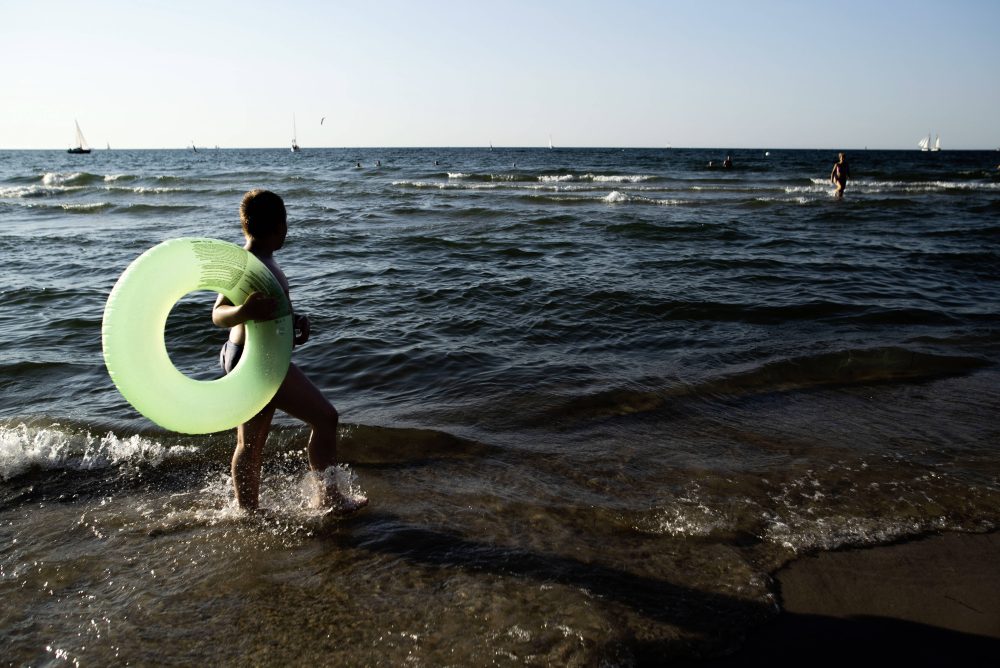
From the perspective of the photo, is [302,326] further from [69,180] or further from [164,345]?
[69,180]

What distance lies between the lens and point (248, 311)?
3.08 metres

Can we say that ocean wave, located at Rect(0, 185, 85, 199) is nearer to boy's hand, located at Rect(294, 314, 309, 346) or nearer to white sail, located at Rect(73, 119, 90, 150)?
boy's hand, located at Rect(294, 314, 309, 346)

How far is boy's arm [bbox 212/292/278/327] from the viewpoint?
307 cm

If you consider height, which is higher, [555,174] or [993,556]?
[555,174]

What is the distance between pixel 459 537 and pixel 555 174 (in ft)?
124

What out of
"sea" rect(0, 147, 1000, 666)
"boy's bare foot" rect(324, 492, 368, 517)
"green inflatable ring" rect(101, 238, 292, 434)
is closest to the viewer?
"sea" rect(0, 147, 1000, 666)

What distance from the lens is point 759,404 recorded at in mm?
5418

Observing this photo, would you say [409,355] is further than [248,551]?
Yes

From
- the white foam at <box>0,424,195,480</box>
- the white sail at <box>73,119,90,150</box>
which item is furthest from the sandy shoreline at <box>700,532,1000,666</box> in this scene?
the white sail at <box>73,119,90,150</box>

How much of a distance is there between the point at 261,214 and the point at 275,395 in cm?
95

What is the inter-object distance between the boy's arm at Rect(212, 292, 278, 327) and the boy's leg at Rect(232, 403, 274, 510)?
1.96ft

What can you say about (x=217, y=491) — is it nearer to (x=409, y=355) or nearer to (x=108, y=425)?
(x=108, y=425)

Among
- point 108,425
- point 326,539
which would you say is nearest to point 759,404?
point 326,539

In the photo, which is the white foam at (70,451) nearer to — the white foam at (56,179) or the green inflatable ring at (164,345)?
the green inflatable ring at (164,345)
